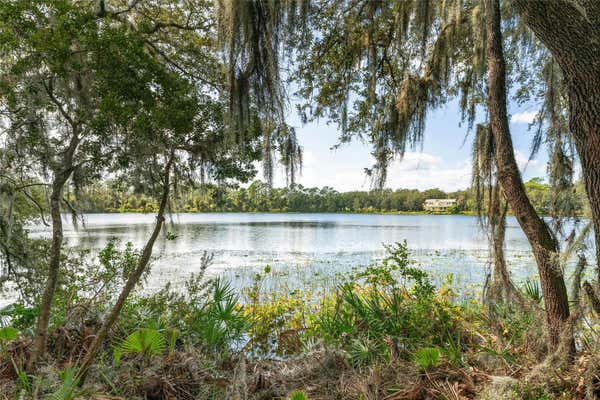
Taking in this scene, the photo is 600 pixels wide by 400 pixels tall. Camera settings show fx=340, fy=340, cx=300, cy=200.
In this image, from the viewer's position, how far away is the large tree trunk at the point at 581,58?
1627 mm

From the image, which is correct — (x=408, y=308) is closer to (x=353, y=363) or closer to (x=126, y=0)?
(x=353, y=363)

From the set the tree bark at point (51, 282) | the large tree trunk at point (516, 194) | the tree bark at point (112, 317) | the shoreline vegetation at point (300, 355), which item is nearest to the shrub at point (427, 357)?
the shoreline vegetation at point (300, 355)

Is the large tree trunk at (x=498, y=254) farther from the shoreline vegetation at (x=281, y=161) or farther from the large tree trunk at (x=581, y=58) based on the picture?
the large tree trunk at (x=581, y=58)

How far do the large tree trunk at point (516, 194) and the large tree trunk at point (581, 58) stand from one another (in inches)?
31.1

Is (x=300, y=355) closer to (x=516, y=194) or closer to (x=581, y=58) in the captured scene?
(x=516, y=194)

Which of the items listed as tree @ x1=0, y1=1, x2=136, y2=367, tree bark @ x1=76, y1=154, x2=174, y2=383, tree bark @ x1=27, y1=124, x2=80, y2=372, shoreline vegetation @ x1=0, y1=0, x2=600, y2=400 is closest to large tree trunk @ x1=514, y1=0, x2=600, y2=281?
shoreline vegetation @ x1=0, y1=0, x2=600, y2=400

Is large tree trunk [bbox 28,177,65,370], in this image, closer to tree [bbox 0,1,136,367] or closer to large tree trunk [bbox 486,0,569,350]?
tree [bbox 0,1,136,367]

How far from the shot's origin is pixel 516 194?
2611 mm

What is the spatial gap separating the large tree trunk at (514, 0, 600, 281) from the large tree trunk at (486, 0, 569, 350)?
0.79 m

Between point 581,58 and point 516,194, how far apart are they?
1.19 meters

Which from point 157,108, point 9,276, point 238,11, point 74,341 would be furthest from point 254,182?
point 9,276

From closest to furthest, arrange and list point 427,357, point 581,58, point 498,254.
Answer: point 581,58, point 427,357, point 498,254

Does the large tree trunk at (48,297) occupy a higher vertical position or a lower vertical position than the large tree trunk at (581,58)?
lower

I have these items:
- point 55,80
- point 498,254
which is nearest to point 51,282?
point 55,80
